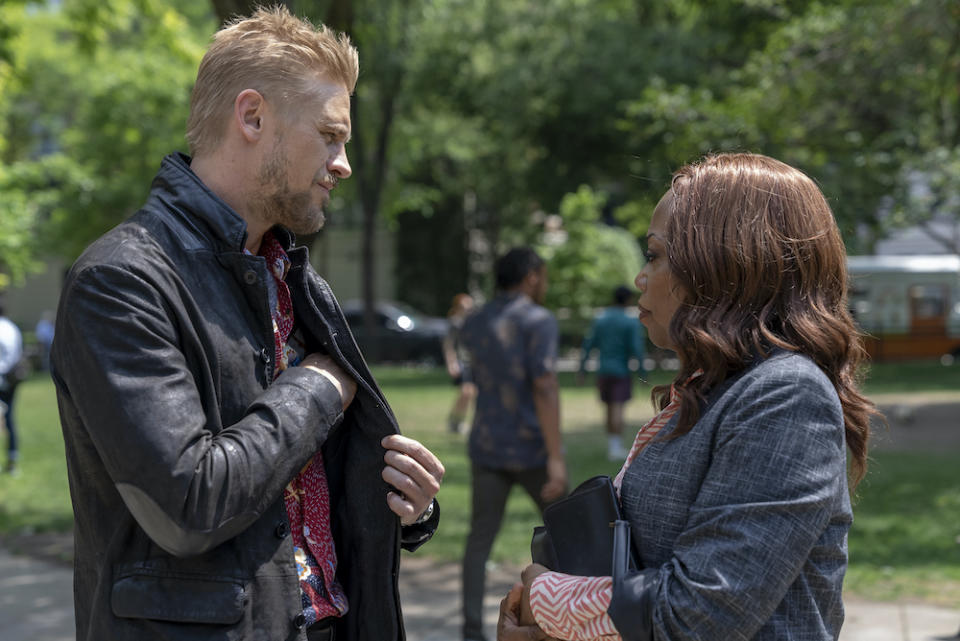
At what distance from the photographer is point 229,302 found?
1.90m

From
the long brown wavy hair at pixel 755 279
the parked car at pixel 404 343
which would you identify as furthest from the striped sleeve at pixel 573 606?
the parked car at pixel 404 343

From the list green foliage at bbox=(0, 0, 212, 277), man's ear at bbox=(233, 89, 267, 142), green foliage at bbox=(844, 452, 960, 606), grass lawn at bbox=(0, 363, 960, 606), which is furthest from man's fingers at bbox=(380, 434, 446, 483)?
green foliage at bbox=(0, 0, 212, 277)

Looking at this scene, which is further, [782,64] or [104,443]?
[782,64]

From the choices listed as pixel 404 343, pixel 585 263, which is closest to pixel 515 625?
pixel 585 263

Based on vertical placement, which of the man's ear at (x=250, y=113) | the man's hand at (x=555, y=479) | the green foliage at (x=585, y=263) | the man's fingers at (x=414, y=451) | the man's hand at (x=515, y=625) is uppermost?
the man's ear at (x=250, y=113)

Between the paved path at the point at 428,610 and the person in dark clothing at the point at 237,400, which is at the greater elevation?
the person in dark clothing at the point at 237,400

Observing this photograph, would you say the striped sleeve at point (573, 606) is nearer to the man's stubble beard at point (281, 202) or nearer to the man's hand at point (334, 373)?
the man's hand at point (334, 373)

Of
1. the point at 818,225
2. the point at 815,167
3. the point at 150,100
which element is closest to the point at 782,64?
the point at 815,167

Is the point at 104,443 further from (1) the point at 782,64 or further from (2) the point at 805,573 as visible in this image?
(1) the point at 782,64

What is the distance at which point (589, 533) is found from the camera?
1916mm

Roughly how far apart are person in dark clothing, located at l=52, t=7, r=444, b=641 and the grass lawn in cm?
141

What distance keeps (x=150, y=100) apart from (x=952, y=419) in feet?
71.9

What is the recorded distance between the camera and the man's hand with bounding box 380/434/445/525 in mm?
2107

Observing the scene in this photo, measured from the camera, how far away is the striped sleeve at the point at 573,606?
1822mm
